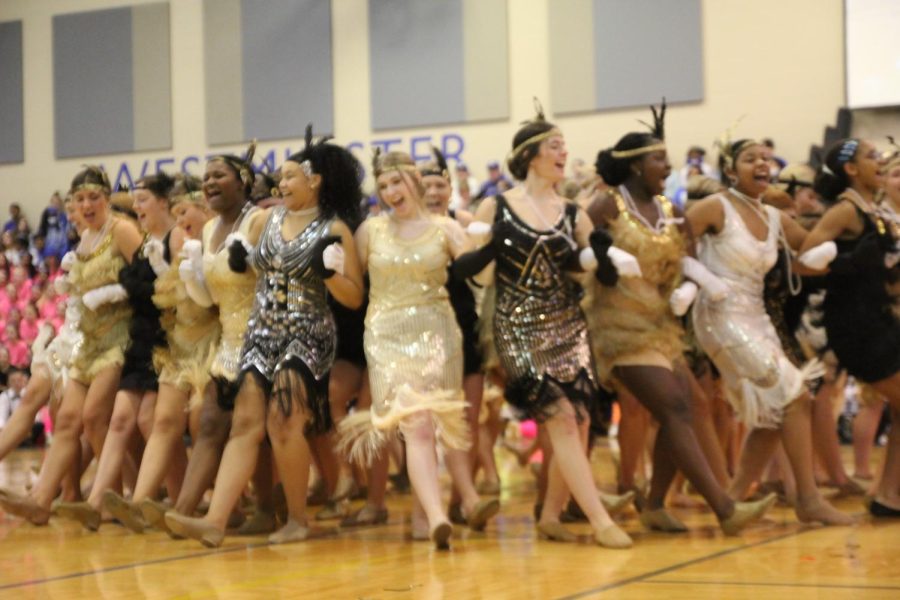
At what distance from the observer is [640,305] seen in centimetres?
589

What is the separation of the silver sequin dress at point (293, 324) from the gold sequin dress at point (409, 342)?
197 mm

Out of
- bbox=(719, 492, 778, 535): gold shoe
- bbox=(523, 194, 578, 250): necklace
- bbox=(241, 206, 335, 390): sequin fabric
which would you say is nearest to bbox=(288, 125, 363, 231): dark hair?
bbox=(241, 206, 335, 390): sequin fabric

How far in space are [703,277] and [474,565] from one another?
1.90 meters

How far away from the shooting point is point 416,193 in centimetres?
604

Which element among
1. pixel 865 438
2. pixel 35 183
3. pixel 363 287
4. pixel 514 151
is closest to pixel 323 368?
pixel 363 287

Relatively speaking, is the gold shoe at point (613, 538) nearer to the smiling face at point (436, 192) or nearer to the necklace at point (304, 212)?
the necklace at point (304, 212)

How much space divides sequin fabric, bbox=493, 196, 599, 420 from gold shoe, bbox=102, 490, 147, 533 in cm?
190

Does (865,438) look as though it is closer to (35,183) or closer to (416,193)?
(416,193)

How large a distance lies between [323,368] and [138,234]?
1.79m

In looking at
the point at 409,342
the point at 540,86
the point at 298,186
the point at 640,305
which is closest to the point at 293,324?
the point at 409,342

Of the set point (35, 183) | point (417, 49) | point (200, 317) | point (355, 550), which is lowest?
point (355, 550)

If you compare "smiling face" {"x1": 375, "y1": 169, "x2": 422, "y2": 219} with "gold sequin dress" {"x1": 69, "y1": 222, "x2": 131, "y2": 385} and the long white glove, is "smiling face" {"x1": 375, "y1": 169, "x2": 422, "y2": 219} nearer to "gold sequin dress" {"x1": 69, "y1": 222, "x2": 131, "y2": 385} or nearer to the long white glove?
the long white glove

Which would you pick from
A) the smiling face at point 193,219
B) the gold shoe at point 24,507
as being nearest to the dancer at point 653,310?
the smiling face at point 193,219

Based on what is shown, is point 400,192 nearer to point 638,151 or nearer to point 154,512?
point 638,151
